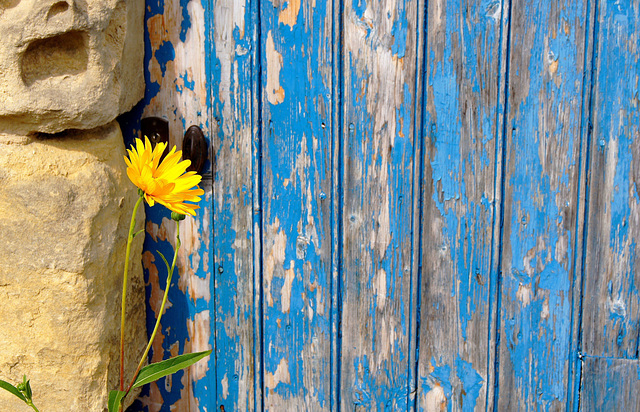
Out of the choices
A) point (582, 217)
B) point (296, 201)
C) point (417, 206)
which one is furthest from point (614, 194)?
point (296, 201)

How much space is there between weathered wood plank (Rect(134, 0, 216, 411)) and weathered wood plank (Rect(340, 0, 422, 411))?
1.21 ft

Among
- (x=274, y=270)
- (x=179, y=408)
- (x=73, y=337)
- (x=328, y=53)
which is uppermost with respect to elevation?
(x=328, y=53)

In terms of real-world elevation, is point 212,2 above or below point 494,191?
above

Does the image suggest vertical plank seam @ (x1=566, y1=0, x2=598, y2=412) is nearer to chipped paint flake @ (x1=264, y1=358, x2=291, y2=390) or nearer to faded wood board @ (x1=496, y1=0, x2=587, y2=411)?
faded wood board @ (x1=496, y1=0, x2=587, y2=411)

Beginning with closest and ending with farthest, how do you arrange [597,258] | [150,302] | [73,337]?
[73,337] → [597,258] → [150,302]

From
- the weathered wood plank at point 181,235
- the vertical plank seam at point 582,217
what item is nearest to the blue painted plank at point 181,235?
the weathered wood plank at point 181,235

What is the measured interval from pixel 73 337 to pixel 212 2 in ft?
2.82

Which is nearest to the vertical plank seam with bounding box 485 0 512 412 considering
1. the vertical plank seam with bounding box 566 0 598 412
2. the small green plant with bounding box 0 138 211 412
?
the vertical plank seam with bounding box 566 0 598 412

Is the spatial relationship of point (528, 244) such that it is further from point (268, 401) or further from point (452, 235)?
point (268, 401)

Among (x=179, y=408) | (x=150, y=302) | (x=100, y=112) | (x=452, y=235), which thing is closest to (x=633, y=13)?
(x=452, y=235)

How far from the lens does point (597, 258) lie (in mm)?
1201

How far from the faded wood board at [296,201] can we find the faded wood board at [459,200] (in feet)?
0.84

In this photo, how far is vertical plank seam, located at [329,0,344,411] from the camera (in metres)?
1.21

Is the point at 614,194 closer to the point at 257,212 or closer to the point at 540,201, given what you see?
the point at 540,201
